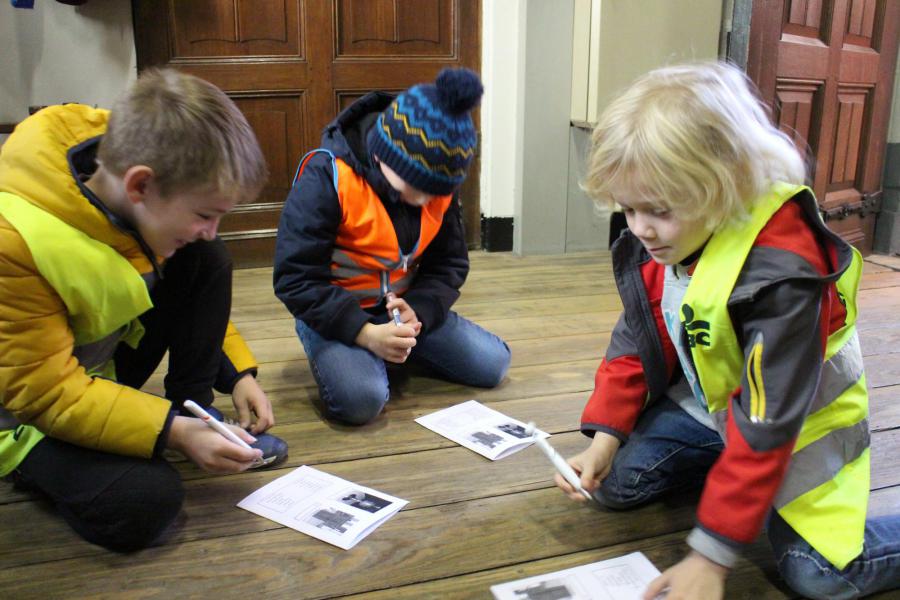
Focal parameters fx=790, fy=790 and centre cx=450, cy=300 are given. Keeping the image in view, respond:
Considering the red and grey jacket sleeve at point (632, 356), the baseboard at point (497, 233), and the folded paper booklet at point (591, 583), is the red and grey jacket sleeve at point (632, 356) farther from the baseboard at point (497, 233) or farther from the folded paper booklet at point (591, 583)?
the baseboard at point (497, 233)

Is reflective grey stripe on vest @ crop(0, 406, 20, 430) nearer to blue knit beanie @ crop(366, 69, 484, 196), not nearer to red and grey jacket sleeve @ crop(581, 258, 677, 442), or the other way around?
blue knit beanie @ crop(366, 69, 484, 196)

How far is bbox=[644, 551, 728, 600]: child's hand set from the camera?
989 millimetres

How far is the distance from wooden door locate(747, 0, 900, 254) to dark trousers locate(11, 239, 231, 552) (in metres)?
1.98

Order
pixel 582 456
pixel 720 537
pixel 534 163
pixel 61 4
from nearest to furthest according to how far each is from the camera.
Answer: pixel 720 537 → pixel 582 456 → pixel 61 4 → pixel 534 163

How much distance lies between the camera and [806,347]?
99 centimetres

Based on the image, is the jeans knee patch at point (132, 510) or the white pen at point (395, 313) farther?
the white pen at point (395, 313)

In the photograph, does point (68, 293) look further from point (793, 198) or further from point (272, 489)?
point (793, 198)

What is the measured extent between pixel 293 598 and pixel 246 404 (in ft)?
1.58

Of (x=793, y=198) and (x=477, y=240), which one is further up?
(x=793, y=198)

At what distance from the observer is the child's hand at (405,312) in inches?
67.6

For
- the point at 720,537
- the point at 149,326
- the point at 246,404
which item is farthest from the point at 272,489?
the point at 720,537

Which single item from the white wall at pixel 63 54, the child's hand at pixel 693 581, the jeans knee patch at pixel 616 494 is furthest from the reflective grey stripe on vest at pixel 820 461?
the white wall at pixel 63 54

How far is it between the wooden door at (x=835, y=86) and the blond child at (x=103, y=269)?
2.08m

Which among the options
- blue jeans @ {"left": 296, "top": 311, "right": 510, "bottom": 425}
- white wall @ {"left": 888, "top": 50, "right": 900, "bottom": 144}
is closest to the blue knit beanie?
blue jeans @ {"left": 296, "top": 311, "right": 510, "bottom": 425}
